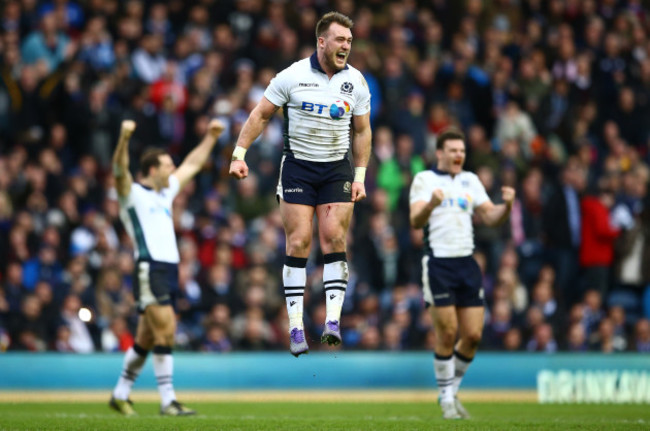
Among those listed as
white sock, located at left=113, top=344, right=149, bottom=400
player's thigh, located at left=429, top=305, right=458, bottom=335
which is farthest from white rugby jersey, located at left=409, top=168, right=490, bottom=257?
white sock, located at left=113, top=344, right=149, bottom=400

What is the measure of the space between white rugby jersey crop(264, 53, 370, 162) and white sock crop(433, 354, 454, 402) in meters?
3.20

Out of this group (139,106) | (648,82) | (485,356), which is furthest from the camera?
(648,82)

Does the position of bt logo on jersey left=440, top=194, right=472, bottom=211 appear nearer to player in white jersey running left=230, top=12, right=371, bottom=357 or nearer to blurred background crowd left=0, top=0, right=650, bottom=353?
player in white jersey running left=230, top=12, right=371, bottom=357

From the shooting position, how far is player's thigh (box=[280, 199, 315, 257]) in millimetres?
10609

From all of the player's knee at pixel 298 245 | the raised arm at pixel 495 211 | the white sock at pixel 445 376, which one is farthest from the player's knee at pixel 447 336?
the player's knee at pixel 298 245

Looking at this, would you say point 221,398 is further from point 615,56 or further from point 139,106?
point 615,56

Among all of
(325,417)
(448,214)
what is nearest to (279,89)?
(448,214)

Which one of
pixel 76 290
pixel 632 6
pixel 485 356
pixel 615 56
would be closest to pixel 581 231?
pixel 485 356

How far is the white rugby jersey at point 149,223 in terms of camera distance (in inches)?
530

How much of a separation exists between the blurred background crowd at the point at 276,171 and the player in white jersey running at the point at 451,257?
566cm

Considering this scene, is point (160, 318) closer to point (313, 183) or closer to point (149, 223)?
point (149, 223)

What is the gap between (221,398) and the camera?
17.2 meters

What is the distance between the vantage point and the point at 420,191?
42.5 ft

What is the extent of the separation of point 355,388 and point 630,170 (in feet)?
22.1
